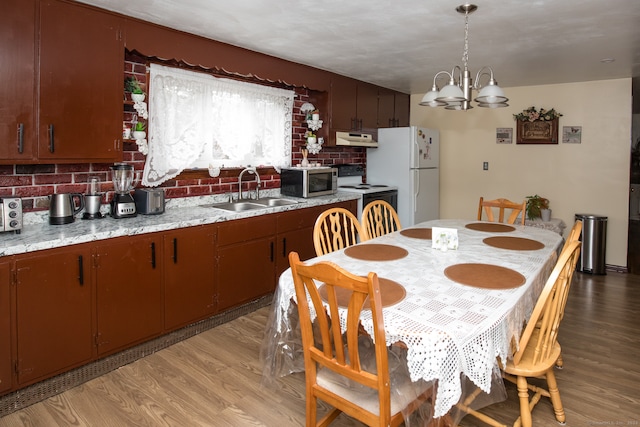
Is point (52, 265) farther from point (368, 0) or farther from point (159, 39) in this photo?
point (368, 0)

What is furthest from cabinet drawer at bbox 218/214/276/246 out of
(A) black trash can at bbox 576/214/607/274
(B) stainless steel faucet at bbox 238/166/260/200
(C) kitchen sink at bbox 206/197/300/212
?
(A) black trash can at bbox 576/214/607/274

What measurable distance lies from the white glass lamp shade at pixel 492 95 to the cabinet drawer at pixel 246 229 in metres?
1.77

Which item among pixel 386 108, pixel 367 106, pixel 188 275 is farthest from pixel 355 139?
pixel 188 275

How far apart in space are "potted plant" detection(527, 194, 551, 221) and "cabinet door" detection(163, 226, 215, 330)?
368cm

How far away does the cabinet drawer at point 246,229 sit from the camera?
10.0ft

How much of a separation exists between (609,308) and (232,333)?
120 inches

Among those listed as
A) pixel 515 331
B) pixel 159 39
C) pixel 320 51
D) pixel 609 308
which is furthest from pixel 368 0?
pixel 609 308

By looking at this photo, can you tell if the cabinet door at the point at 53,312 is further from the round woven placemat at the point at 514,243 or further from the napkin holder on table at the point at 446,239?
the round woven placemat at the point at 514,243

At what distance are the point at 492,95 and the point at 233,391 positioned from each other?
7.08 feet

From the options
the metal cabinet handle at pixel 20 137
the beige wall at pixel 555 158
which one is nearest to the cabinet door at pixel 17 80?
the metal cabinet handle at pixel 20 137

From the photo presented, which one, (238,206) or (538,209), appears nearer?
(238,206)

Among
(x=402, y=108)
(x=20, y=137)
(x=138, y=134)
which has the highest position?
(x=402, y=108)

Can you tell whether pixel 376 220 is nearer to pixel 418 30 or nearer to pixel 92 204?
pixel 418 30

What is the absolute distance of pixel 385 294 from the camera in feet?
5.42
